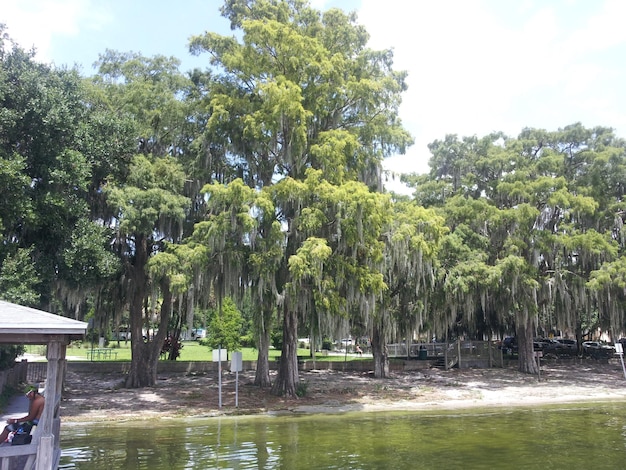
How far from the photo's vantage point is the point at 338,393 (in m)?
22.6

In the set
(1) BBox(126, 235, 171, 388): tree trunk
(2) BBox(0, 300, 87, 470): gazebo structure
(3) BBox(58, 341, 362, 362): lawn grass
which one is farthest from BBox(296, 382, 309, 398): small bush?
(2) BBox(0, 300, 87, 470): gazebo structure

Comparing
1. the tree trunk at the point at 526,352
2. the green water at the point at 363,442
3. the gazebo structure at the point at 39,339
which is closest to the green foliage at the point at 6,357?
the green water at the point at 363,442

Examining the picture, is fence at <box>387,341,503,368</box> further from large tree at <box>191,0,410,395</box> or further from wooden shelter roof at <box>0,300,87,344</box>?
wooden shelter roof at <box>0,300,87,344</box>

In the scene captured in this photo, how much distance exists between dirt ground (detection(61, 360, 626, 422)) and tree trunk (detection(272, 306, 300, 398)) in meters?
0.49

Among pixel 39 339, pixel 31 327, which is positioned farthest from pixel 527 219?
pixel 31 327

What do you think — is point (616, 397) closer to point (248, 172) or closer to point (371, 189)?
point (371, 189)

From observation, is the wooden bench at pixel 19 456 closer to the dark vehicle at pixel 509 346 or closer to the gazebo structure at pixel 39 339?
the gazebo structure at pixel 39 339

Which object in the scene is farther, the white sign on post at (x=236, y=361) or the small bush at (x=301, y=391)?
the small bush at (x=301, y=391)

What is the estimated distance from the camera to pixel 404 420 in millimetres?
16609

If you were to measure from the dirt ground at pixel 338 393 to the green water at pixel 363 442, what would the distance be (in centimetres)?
195

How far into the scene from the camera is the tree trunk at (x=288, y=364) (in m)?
21.3

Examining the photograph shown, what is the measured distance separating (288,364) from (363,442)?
9.04m

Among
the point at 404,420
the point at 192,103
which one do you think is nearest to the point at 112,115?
the point at 192,103

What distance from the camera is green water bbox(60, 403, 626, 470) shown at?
34.0 ft
